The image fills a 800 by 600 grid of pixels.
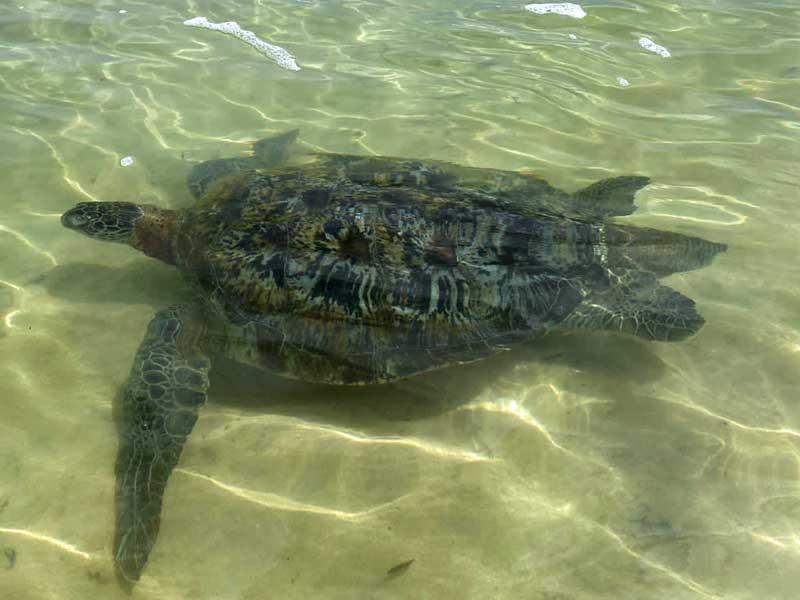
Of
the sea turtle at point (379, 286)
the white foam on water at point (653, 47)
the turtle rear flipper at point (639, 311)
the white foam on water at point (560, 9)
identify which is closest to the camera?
the sea turtle at point (379, 286)

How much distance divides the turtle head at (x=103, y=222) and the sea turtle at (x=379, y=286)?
540 millimetres

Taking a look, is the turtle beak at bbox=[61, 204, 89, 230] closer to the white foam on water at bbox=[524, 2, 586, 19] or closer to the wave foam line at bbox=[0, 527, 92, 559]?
the wave foam line at bbox=[0, 527, 92, 559]

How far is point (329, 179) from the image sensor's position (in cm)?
412

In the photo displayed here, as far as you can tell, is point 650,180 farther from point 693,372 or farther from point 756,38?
point 756,38

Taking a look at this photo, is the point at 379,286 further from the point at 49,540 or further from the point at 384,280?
the point at 49,540

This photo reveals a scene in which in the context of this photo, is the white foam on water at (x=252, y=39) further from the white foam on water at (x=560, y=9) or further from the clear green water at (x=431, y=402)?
the white foam on water at (x=560, y=9)

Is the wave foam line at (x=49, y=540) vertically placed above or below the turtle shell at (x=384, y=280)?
below

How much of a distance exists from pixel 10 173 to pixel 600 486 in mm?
5457

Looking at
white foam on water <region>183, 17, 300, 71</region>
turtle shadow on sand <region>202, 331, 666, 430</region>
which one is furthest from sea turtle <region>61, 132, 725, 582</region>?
white foam on water <region>183, 17, 300, 71</region>

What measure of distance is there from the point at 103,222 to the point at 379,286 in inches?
87.5

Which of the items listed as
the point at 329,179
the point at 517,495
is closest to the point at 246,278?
the point at 329,179

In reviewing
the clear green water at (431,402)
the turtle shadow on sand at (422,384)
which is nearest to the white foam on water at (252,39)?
the clear green water at (431,402)

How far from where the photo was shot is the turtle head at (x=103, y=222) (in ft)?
13.8

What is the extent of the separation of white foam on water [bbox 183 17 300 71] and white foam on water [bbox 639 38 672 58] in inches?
185
